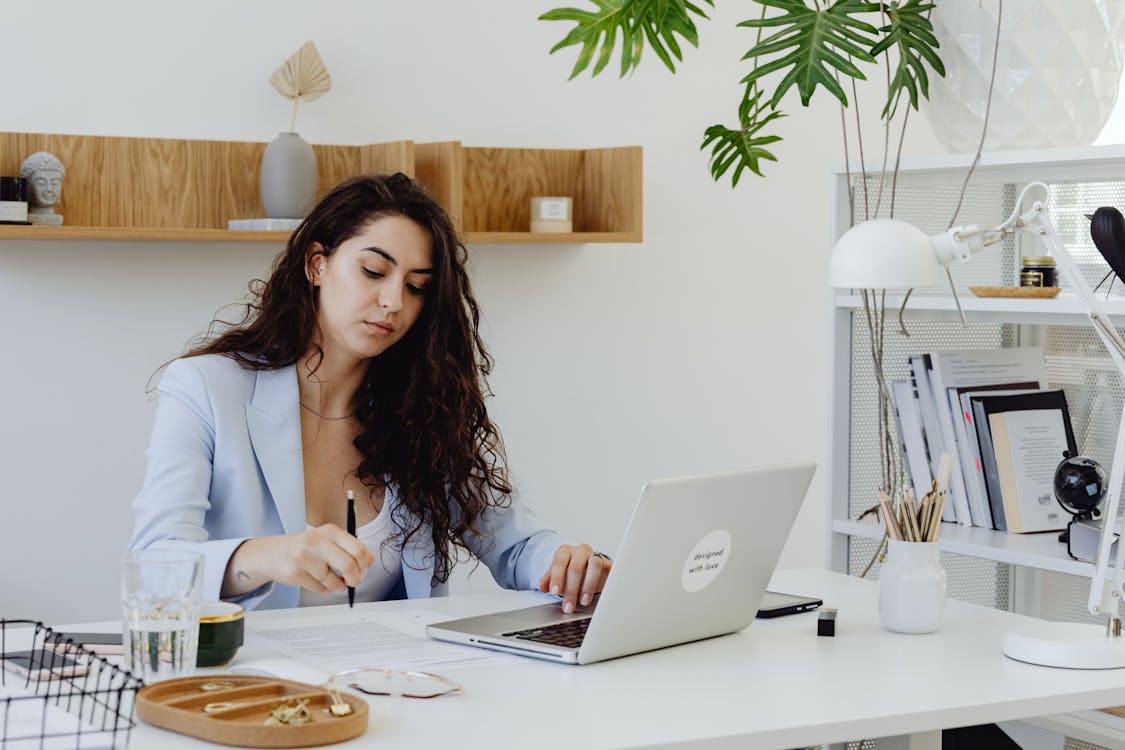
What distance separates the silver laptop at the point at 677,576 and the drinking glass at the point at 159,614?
345 millimetres

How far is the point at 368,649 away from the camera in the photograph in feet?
5.23

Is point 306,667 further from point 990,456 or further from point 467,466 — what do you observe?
point 990,456

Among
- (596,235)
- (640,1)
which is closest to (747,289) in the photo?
(596,235)

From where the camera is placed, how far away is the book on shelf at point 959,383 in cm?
258

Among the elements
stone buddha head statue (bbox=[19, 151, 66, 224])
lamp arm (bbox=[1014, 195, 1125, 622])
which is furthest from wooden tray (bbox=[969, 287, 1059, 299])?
stone buddha head statue (bbox=[19, 151, 66, 224])

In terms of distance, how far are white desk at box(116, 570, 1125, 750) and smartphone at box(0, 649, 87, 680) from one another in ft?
0.54

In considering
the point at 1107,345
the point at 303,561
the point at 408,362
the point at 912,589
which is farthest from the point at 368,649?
the point at 1107,345

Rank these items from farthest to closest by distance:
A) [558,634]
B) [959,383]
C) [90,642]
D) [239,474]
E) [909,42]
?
[959,383], [909,42], [239,474], [558,634], [90,642]

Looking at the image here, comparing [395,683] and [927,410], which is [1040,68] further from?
[395,683]

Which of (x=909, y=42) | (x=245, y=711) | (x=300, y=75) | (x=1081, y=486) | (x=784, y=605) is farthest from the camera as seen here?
(x=300, y=75)

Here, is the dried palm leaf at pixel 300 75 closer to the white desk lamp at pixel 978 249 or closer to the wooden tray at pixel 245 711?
the white desk lamp at pixel 978 249

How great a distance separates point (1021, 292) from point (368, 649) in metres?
1.38

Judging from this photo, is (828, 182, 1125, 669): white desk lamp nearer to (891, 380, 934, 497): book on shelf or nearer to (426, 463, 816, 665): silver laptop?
(426, 463, 816, 665): silver laptop

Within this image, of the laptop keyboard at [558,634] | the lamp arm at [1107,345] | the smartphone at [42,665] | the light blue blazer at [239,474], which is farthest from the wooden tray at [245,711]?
the lamp arm at [1107,345]
